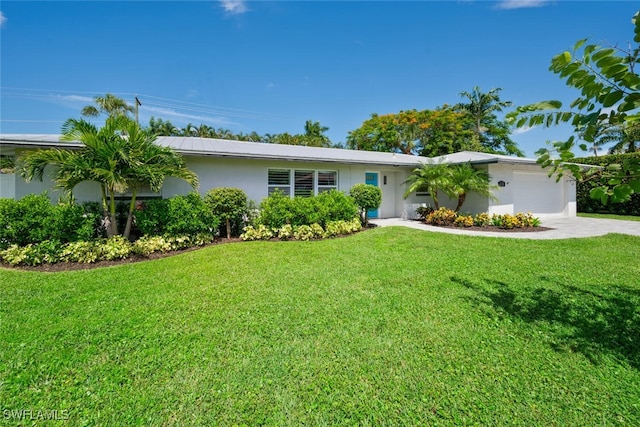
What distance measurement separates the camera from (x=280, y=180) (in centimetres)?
1152

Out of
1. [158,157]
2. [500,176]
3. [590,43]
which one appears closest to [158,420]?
[590,43]

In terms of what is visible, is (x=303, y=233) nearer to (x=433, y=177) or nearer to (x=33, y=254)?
(x=33, y=254)

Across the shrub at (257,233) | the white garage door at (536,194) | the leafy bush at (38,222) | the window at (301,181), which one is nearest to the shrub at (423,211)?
the white garage door at (536,194)

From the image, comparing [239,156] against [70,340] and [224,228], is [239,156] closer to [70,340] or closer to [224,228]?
[224,228]

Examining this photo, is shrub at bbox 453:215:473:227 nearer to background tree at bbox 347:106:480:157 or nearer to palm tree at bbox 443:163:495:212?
palm tree at bbox 443:163:495:212

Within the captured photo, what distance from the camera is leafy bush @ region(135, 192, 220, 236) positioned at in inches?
299

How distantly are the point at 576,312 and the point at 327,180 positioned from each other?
981 centimetres

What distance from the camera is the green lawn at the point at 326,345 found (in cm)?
226

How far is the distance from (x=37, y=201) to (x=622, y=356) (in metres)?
10.7

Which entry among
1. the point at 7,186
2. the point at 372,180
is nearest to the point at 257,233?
the point at 372,180

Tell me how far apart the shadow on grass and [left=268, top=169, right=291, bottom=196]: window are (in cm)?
788

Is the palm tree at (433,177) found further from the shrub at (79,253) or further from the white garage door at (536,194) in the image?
the shrub at (79,253)

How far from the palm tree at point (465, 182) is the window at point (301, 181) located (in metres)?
5.02

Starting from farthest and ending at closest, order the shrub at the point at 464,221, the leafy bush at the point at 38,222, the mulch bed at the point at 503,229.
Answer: the shrub at the point at 464,221, the mulch bed at the point at 503,229, the leafy bush at the point at 38,222
